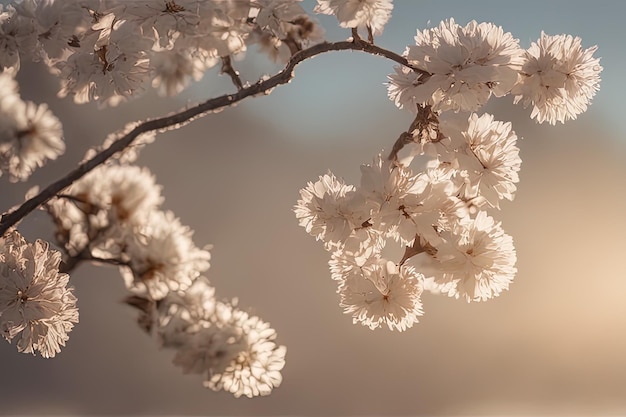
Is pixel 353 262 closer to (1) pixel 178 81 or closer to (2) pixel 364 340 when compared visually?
(1) pixel 178 81

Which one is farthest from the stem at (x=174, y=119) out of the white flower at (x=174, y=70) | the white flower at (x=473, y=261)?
the white flower at (x=174, y=70)

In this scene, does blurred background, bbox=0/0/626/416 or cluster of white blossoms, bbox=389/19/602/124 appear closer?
cluster of white blossoms, bbox=389/19/602/124

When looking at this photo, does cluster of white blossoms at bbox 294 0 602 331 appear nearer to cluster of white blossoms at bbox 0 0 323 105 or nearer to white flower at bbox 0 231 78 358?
cluster of white blossoms at bbox 0 0 323 105

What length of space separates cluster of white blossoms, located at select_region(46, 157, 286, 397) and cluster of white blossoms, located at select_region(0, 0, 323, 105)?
10 centimetres

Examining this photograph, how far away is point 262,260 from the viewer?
117 cm

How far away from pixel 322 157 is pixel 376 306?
27.7 inches

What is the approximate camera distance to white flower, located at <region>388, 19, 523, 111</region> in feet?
1.58

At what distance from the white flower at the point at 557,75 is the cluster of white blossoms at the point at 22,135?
414mm

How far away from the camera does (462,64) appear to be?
1.60ft

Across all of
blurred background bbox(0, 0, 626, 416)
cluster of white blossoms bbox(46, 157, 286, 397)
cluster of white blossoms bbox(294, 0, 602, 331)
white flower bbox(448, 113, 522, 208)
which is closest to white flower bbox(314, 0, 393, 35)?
cluster of white blossoms bbox(294, 0, 602, 331)

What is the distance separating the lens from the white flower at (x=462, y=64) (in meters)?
0.48

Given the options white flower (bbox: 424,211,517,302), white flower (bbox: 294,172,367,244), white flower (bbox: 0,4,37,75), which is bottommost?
white flower (bbox: 424,211,517,302)

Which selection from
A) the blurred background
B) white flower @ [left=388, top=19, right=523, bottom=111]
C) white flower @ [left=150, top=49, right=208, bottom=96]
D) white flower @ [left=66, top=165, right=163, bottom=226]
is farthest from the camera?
the blurred background

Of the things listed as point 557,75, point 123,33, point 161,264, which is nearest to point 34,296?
point 161,264
